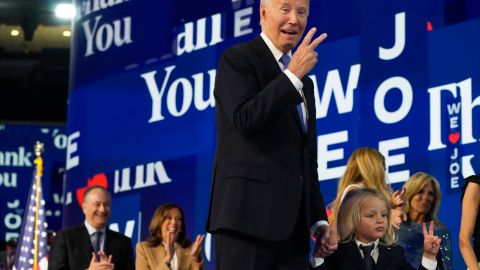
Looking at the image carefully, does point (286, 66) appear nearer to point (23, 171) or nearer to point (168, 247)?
point (168, 247)

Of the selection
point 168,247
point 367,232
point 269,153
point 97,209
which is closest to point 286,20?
point 269,153

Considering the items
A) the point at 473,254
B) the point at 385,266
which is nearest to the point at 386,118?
the point at 473,254

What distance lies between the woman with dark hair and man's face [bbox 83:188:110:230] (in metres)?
0.36

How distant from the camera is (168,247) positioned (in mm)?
6109

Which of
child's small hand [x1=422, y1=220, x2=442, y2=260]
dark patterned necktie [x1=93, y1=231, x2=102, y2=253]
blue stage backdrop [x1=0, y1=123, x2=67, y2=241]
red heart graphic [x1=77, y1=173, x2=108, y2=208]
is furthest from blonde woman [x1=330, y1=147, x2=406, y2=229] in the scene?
blue stage backdrop [x1=0, y1=123, x2=67, y2=241]

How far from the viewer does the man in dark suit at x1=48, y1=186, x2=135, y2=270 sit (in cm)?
568

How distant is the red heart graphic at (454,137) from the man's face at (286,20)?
3435mm

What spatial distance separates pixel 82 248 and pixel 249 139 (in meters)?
3.40

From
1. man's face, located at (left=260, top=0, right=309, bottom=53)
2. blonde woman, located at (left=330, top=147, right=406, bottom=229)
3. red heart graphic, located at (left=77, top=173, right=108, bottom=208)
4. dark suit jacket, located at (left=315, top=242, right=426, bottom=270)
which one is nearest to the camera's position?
man's face, located at (left=260, top=0, right=309, bottom=53)

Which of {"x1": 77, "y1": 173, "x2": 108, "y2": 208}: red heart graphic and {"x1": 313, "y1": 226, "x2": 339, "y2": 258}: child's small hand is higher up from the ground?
{"x1": 77, "y1": 173, "x2": 108, "y2": 208}: red heart graphic

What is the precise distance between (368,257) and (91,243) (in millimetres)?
2514

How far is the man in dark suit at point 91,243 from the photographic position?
5.68 meters

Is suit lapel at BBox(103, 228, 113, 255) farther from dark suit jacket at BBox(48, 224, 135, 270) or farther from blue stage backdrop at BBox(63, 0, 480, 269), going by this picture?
blue stage backdrop at BBox(63, 0, 480, 269)

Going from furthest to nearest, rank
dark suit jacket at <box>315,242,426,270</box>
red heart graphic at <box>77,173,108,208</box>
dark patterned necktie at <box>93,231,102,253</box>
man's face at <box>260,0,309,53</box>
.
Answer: red heart graphic at <box>77,173,108,208</box>
dark patterned necktie at <box>93,231,102,253</box>
dark suit jacket at <box>315,242,426,270</box>
man's face at <box>260,0,309,53</box>
